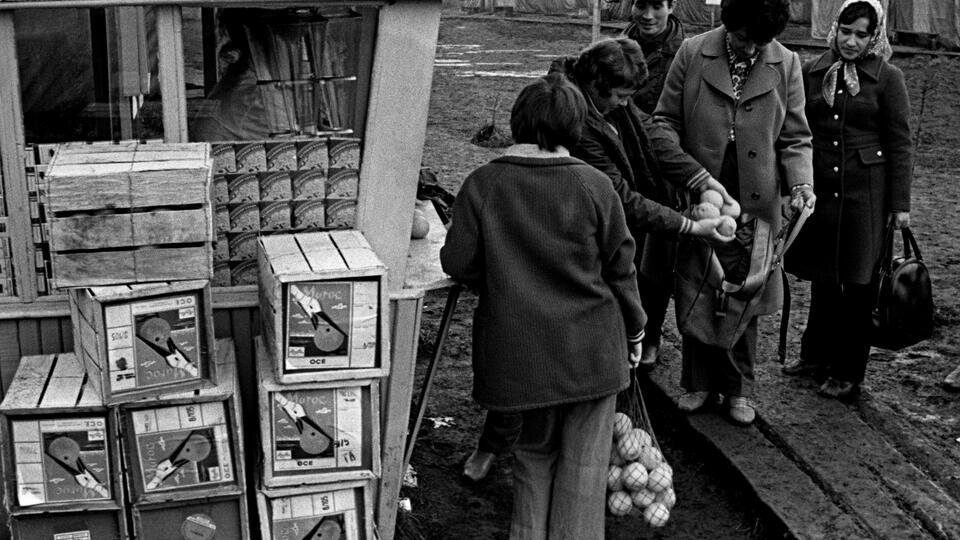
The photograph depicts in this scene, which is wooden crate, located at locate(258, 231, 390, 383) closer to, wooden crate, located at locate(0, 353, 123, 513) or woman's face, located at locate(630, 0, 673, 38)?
wooden crate, located at locate(0, 353, 123, 513)

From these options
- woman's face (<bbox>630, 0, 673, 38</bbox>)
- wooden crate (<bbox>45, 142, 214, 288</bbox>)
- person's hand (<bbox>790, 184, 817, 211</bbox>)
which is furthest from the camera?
woman's face (<bbox>630, 0, 673, 38</bbox>)

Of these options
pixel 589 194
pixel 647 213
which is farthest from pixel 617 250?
pixel 647 213

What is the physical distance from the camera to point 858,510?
4.55 meters

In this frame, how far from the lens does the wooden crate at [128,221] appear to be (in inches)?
133

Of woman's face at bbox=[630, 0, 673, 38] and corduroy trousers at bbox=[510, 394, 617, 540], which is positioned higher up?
woman's face at bbox=[630, 0, 673, 38]

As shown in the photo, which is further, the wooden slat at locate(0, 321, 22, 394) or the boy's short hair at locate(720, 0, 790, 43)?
the boy's short hair at locate(720, 0, 790, 43)

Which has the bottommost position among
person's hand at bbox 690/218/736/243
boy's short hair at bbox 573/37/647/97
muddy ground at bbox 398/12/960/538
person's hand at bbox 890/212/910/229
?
muddy ground at bbox 398/12/960/538

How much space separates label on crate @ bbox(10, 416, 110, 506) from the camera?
360cm

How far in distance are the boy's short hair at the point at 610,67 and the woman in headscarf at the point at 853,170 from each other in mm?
1387

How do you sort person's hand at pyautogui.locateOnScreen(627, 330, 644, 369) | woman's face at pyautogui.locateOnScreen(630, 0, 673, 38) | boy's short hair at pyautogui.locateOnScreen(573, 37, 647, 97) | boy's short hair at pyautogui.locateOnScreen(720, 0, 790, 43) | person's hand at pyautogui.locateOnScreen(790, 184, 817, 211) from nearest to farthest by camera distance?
1. person's hand at pyautogui.locateOnScreen(627, 330, 644, 369)
2. boy's short hair at pyautogui.locateOnScreen(573, 37, 647, 97)
3. boy's short hair at pyautogui.locateOnScreen(720, 0, 790, 43)
4. person's hand at pyautogui.locateOnScreen(790, 184, 817, 211)
5. woman's face at pyautogui.locateOnScreen(630, 0, 673, 38)

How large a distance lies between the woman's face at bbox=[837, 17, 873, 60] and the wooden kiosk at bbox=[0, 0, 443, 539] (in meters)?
2.14

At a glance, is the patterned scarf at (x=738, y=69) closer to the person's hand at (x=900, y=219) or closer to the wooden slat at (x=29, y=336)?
the person's hand at (x=900, y=219)

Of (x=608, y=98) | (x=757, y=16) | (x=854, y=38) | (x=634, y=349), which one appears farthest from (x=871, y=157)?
(x=634, y=349)

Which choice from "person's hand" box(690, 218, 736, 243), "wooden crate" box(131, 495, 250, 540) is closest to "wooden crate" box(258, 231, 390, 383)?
"wooden crate" box(131, 495, 250, 540)
